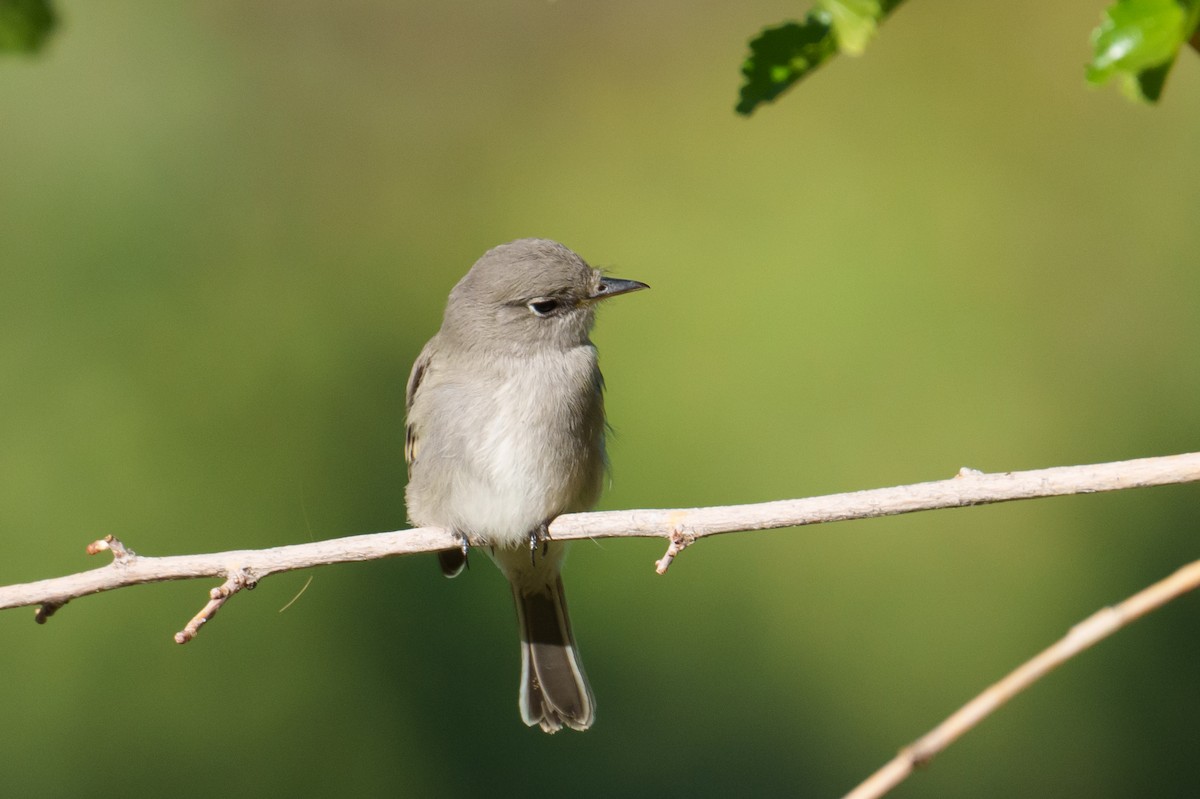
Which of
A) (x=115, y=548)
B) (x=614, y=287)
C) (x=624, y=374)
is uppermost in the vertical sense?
(x=614, y=287)

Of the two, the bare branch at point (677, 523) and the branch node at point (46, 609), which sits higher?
the bare branch at point (677, 523)

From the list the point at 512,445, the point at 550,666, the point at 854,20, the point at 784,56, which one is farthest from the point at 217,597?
the point at 854,20

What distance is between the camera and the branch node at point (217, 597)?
2.53m

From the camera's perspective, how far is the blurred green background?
5.07 m

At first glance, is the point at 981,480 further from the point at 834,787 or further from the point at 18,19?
the point at 834,787

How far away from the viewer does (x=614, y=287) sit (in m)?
3.65

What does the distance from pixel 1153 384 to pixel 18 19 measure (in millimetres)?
5596

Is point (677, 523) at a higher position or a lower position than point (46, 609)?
higher

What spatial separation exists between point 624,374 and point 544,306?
8.63 ft

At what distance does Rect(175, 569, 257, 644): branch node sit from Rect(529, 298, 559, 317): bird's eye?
4.31ft

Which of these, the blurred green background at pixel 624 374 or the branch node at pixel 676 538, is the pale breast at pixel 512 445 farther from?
the blurred green background at pixel 624 374

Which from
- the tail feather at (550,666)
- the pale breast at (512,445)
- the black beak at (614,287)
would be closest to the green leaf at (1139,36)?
the black beak at (614,287)

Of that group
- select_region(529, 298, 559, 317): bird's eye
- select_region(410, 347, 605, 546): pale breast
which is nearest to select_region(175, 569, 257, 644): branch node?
select_region(410, 347, 605, 546): pale breast

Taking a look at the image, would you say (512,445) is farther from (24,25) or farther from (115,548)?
(24,25)
